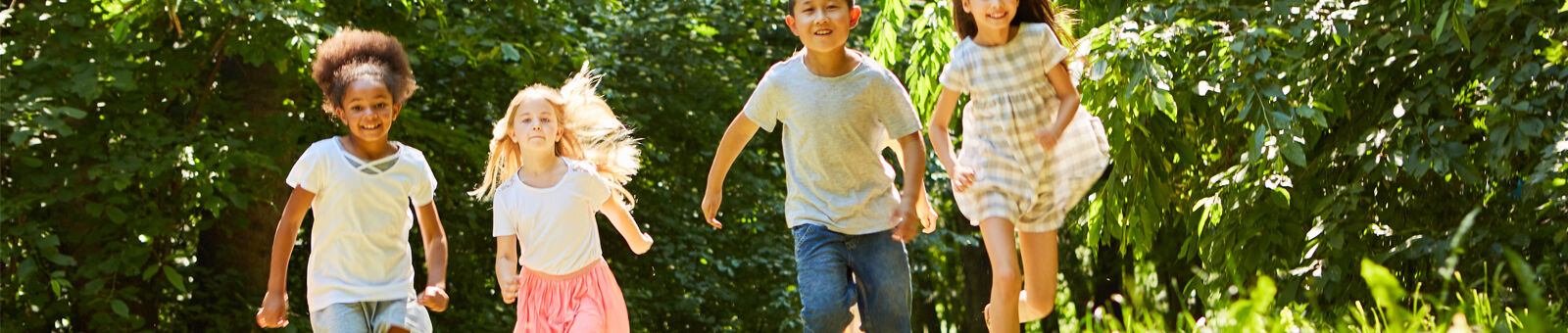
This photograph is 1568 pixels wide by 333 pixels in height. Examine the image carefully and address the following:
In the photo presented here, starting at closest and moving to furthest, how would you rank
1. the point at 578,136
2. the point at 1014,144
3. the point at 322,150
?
the point at 1014,144
the point at 322,150
the point at 578,136

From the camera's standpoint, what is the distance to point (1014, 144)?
450 cm

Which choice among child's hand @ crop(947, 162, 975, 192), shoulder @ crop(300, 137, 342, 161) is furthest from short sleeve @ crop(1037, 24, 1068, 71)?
shoulder @ crop(300, 137, 342, 161)

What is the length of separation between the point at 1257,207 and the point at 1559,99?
1.07 meters

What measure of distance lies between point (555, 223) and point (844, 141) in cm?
109

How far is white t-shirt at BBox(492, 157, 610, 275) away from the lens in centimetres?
509

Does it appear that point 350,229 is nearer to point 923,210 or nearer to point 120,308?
point 923,210

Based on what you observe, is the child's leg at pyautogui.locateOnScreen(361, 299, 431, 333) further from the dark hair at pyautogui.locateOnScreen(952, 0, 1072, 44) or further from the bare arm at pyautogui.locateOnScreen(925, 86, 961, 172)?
the dark hair at pyautogui.locateOnScreen(952, 0, 1072, 44)

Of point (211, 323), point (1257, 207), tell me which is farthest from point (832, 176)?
point (211, 323)

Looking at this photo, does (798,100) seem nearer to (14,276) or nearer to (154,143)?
(154,143)

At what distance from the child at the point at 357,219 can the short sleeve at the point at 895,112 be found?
1.42 meters

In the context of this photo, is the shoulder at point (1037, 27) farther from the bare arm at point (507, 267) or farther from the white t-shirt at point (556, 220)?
the bare arm at point (507, 267)

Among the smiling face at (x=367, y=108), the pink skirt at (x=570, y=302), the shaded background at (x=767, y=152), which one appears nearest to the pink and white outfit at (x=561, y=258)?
the pink skirt at (x=570, y=302)

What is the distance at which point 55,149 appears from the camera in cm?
842

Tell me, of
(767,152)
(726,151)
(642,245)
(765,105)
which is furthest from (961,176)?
(767,152)
